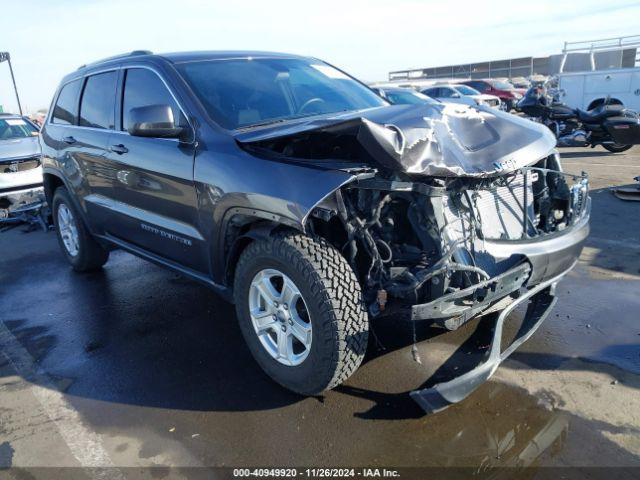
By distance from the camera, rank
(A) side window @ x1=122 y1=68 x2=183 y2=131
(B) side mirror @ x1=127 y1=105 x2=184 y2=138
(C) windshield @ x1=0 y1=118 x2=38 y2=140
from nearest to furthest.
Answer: (B) side mirror @ x1=127 y1=105 x2=184 y2=138, (A) side window @ x1=122 y1=68 x2=183 y2=131, (C) windshield @ x1=0 y1=118 x2=38 y2=140

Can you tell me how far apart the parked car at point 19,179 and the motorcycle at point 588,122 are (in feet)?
35.6

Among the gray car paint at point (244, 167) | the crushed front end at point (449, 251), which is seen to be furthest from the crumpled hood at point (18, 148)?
the crushed front end at point (449, 251)

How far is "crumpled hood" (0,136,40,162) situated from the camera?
8750mm

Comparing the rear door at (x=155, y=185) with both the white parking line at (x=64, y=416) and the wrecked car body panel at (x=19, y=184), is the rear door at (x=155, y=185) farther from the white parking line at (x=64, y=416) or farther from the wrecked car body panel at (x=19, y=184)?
the wrecked car body panel at (x=19, y=184)

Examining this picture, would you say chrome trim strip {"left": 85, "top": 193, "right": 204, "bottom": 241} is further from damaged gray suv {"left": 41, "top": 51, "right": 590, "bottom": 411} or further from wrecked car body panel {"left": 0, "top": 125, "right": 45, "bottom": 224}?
wrecked car body panel {"left": 0, "top": 125, "right": 45, "bottom": 224}

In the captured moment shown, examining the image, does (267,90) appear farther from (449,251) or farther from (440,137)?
(449,251)

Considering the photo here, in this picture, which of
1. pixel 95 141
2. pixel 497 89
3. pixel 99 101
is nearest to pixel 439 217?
pixel 95 141

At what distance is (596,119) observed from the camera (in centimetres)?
1132

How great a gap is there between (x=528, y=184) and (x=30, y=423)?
3.38m

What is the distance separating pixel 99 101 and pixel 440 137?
10.5 feet

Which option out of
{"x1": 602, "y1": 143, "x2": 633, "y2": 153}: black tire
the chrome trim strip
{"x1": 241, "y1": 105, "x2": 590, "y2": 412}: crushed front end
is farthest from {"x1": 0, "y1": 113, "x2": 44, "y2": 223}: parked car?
{"x1": 602, "y1": 143, "x2": 633, "y2": 153}: black tire

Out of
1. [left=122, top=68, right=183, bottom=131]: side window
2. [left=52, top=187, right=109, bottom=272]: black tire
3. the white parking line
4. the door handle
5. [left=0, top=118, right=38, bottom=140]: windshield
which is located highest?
[left=122, top=68, right=183, bottom=131]: side window

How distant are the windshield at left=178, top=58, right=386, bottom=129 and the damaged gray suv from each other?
0.05 feet

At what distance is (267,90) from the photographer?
12.7ft
